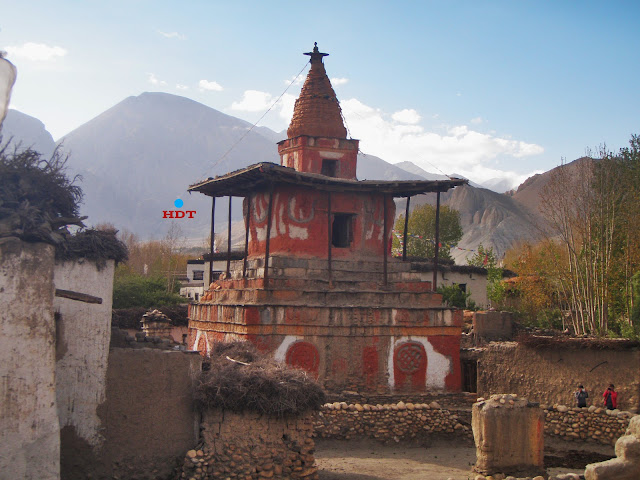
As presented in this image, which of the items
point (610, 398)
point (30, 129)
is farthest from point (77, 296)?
point (30, 129)

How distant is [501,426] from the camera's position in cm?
1440

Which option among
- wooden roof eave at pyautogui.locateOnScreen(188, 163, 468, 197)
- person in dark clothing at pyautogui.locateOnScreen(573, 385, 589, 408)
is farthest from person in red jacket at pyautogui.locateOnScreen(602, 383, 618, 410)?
wooden roof eave at pyautogui.locateOnScreen(188, 163, 468, 197)

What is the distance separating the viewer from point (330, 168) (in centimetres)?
2547

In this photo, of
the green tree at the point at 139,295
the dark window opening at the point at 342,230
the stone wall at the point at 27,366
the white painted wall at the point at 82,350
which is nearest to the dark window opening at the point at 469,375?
the dark window opening at the point at 342,230

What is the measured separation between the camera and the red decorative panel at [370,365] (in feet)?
69.2

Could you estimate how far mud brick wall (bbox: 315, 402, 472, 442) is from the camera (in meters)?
18.2

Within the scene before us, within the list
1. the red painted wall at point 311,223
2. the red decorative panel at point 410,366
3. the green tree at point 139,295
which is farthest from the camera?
the green tree at point 139,295

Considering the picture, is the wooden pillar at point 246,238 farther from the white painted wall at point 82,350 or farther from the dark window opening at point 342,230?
the white painted wall at point 82,350

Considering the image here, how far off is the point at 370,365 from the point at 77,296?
11.4 metres

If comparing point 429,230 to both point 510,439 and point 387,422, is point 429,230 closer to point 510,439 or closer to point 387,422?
point 387,422

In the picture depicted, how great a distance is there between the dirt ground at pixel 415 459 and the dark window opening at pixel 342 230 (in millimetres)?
7562

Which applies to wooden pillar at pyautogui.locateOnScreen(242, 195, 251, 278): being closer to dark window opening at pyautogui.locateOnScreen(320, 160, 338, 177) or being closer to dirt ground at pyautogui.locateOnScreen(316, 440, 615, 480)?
dark window opening at pyautogui.locateOnScreen(320, 160, 338, 177)

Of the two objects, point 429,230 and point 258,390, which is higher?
point 429,230

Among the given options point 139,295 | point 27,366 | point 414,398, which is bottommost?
point 414,398
